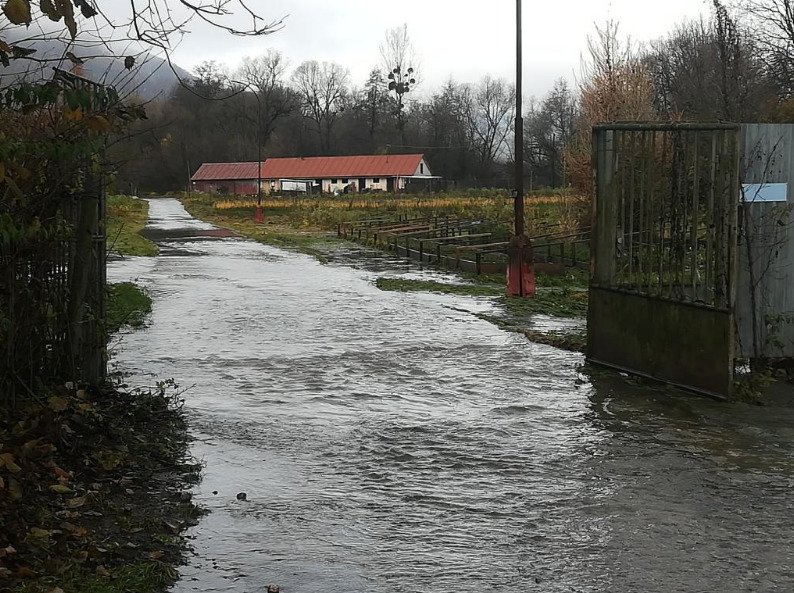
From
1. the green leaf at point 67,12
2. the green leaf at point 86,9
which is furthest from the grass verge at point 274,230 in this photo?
the green leaf at point 67,12

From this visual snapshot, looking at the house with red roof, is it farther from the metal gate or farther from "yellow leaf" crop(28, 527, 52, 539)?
"yellow leaf" crop(28, 527, 52, 539)

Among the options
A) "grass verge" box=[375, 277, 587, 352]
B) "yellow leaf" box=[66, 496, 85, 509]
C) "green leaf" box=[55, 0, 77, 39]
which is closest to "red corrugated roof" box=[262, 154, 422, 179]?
"grass verge" box=[375, 277, 587, 352]

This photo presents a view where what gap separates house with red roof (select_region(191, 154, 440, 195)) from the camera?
104 metres

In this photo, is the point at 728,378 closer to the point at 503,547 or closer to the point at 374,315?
the point at 503,547

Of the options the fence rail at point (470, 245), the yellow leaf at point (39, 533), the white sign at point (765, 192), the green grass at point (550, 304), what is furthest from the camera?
the fence rail at point (470, 245)

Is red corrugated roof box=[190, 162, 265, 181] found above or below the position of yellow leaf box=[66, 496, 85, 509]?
above

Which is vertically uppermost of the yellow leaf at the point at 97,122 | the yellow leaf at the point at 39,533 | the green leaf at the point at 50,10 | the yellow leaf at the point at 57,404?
the green leaf at the point at 50,10

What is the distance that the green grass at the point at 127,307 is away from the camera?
1313 centimetres

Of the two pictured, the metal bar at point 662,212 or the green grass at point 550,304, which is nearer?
the metal bar at point 662,212

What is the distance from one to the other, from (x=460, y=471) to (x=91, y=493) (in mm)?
2407

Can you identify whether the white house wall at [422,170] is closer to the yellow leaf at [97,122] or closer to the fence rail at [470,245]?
the fence rail at [470,245]

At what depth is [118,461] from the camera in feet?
21.2

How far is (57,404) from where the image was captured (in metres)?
6.48

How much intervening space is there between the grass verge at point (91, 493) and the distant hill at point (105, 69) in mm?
2126
